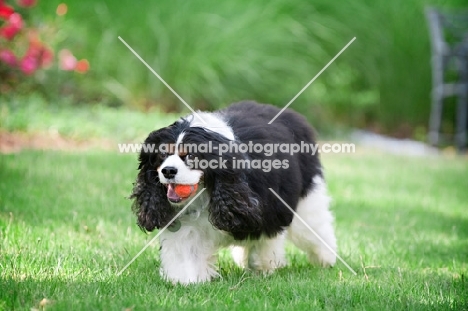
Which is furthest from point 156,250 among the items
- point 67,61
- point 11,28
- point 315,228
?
point 67,61

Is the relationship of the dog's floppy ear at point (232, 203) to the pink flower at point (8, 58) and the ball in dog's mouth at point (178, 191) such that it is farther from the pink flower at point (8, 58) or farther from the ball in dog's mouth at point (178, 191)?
the pink flower at point (8, 58)

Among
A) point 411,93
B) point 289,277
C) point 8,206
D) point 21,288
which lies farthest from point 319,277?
point 411,93

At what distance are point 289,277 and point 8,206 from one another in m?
2.54

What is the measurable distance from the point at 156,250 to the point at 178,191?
3.91 feet

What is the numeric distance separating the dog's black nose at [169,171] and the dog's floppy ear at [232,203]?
28 cm

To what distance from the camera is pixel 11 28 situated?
7590mm

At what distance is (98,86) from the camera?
1127cm

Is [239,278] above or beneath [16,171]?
beneath

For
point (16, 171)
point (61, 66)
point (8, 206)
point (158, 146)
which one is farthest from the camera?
point (61, 66)

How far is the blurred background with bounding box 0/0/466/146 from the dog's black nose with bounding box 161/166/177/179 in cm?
590

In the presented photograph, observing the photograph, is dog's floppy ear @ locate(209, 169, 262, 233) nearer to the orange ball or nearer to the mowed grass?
the orange ball

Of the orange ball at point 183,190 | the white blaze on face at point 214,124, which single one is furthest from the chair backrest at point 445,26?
the orange ball at point 183,190

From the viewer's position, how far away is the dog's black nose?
366 cm

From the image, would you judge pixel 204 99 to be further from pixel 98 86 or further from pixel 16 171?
pixel 16 171
